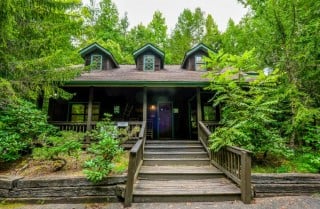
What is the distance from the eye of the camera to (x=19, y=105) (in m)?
6.15

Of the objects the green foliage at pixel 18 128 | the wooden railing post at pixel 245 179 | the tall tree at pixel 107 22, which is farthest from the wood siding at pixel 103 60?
the wooden railing post at pixel 245 179

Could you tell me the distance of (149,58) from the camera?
11.4m

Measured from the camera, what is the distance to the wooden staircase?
4.20 metres

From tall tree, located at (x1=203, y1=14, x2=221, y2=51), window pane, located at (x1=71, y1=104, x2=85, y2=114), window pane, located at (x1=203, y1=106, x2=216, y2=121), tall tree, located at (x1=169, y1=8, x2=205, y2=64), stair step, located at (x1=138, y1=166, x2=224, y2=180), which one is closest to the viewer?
stair step, located at (x1=138, y1=166, x2=224, y2=180)

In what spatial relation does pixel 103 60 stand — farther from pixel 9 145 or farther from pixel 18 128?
pixel 9 145

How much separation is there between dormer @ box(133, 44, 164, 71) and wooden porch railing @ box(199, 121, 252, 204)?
6.72 metres

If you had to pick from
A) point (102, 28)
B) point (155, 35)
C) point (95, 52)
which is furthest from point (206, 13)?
point (95, 52)

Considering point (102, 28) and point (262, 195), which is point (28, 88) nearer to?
point (262, 195)

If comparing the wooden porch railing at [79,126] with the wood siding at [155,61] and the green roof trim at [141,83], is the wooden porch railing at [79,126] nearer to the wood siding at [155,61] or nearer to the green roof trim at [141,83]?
the green roof trim at [141,83]

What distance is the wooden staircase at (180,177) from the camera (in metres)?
4.20

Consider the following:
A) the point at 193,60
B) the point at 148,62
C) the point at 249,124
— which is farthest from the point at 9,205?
the point at 193,60

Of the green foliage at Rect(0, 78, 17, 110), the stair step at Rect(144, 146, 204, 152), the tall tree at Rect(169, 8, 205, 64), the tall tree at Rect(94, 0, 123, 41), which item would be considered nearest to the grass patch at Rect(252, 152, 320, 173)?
the stair step at Rect(144, 146, 204, 152)

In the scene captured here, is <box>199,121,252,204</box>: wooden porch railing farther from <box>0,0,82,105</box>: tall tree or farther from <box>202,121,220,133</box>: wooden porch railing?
<box>0,0,82,105</box>: tall tree

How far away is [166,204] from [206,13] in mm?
22982
